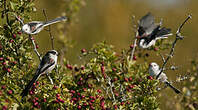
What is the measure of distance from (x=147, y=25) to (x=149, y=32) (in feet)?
0.34

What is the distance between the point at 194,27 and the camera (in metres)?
11.0

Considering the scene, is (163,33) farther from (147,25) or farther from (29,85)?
(29,85)

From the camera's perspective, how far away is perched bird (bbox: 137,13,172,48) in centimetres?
341

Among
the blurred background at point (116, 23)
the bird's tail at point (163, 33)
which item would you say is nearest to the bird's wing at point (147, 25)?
the bird's tail at point (163, 33)

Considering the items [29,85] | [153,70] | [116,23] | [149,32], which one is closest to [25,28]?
[29,85]

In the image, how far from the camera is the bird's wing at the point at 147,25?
385cm

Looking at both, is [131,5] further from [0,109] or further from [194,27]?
[0,109]

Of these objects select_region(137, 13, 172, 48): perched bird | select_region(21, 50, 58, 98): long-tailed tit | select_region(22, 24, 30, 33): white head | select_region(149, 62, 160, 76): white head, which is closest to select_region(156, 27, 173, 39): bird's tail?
select_region(137, 13, 172, 48): perched bird

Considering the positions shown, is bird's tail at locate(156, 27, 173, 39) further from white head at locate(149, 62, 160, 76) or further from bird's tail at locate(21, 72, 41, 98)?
bird's tail at locate(21, 72, 41, 98)

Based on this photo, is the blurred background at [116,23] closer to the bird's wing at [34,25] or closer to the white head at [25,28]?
the bird's wing at [34,25]

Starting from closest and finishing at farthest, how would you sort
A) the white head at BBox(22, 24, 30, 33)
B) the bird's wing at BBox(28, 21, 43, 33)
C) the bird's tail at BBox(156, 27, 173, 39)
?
the white head at BBox(22, 24, 30, 33) → the bird's wing at BBox(28, 21, 43, 33) → the bird's tail at BBox(156, 27, 173, 39)

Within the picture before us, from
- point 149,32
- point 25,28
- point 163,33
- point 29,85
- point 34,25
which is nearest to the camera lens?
point 29,85

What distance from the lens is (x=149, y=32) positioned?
383 cm

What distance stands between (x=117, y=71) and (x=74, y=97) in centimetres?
45
